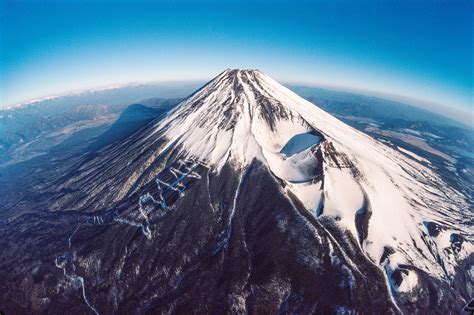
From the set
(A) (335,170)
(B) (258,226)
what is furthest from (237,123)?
(B) (258,226)

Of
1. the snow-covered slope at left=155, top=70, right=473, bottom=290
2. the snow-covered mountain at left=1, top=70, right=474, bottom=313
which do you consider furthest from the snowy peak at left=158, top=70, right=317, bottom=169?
the snow-covered mountain at left=1, top=70, right=474, bottom=313

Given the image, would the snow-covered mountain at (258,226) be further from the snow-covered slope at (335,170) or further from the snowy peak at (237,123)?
the snowy peak at (237,123)

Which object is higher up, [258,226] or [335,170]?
[335,170]

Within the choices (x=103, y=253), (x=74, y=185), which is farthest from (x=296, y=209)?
(x=74, y=185)

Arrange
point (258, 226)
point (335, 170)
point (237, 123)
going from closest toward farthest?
1. point (258, 226)
2. point (335, 170)
3. point (237, 123)

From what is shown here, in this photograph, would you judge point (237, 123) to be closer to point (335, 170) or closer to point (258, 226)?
point (335, 170)
